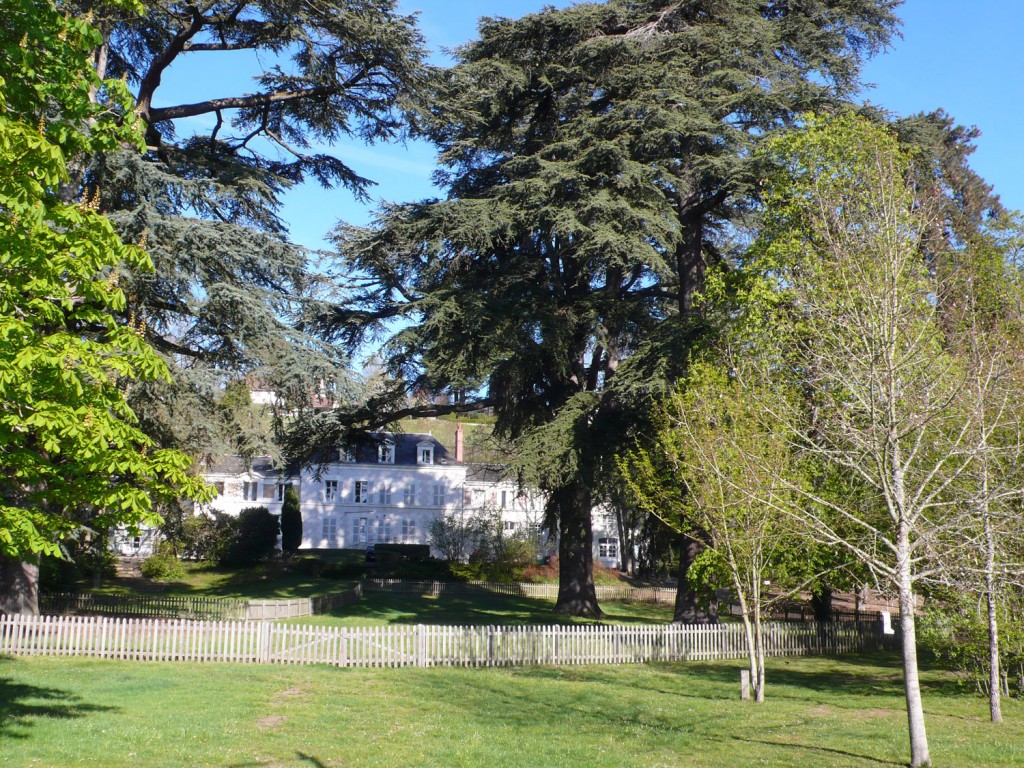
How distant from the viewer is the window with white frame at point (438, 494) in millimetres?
62562

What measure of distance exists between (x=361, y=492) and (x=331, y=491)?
2.15 metres

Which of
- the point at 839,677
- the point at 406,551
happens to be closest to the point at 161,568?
the point at 406,551

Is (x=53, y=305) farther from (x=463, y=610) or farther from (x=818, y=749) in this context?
(x=463, y=610)

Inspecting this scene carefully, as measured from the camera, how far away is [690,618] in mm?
25156

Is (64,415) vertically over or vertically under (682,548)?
over

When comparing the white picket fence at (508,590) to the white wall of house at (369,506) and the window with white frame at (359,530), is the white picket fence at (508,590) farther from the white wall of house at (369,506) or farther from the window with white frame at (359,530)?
the window with white frame at (359,530)

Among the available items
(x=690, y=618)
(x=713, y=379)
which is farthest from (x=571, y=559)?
(x=713, y=379)

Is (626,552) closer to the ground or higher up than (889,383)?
closer to the ground

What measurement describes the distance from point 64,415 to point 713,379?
12.8 meters

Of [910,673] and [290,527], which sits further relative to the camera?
[290,527]

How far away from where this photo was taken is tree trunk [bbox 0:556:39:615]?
20562mm

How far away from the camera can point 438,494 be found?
6272 centimetres

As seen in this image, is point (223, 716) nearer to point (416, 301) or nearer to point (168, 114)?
point (416, 301)

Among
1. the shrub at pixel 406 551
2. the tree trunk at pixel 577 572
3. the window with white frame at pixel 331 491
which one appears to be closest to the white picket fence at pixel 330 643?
the tree trunk at pixel 577 572
